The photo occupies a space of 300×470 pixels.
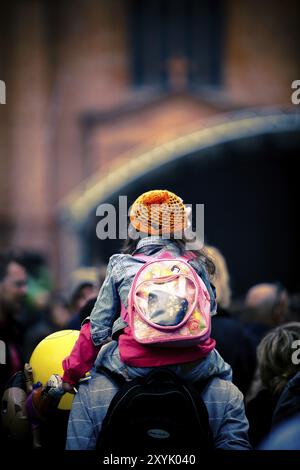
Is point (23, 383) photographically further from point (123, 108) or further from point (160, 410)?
point (123, 108)

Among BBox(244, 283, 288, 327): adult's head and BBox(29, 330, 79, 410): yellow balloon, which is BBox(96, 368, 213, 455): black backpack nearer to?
BBox(29, 330, 79, 410): yellow balloon

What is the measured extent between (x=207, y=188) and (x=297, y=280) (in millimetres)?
2433

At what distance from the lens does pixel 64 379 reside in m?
3.88

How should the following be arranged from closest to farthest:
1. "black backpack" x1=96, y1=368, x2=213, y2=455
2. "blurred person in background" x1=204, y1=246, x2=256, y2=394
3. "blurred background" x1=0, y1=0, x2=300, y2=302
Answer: "black backpack" x1=96, y1=368, x2=213, y2=455, "blurred person in background" x1=204, y1=246, x2=256, y2=394, "blurred background" x1=0, y1=0, x2=300, y2=302

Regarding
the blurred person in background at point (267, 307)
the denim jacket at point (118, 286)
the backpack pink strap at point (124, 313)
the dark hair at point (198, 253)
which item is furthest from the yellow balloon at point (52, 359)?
the blurred person in background at point (267, 307)

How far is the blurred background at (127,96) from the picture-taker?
16.7 meters

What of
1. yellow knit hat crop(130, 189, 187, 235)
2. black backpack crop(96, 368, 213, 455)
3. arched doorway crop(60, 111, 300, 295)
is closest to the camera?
black backpack crop(96, 368, 213, 455)

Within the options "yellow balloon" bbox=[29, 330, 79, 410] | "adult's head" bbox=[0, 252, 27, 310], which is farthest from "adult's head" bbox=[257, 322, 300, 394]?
"adult's head" bbox=[0, 252, 27, 310]

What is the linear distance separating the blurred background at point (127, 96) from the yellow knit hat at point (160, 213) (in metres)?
12.4

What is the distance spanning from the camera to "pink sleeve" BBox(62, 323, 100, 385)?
3.86m

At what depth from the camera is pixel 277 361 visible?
4539 millimetres

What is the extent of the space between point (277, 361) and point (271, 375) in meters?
0.09

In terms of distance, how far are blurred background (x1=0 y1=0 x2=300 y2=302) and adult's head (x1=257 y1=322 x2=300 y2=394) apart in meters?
11.7

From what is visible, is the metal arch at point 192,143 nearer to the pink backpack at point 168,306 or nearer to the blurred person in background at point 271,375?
the blurred person in background at point 271,375
